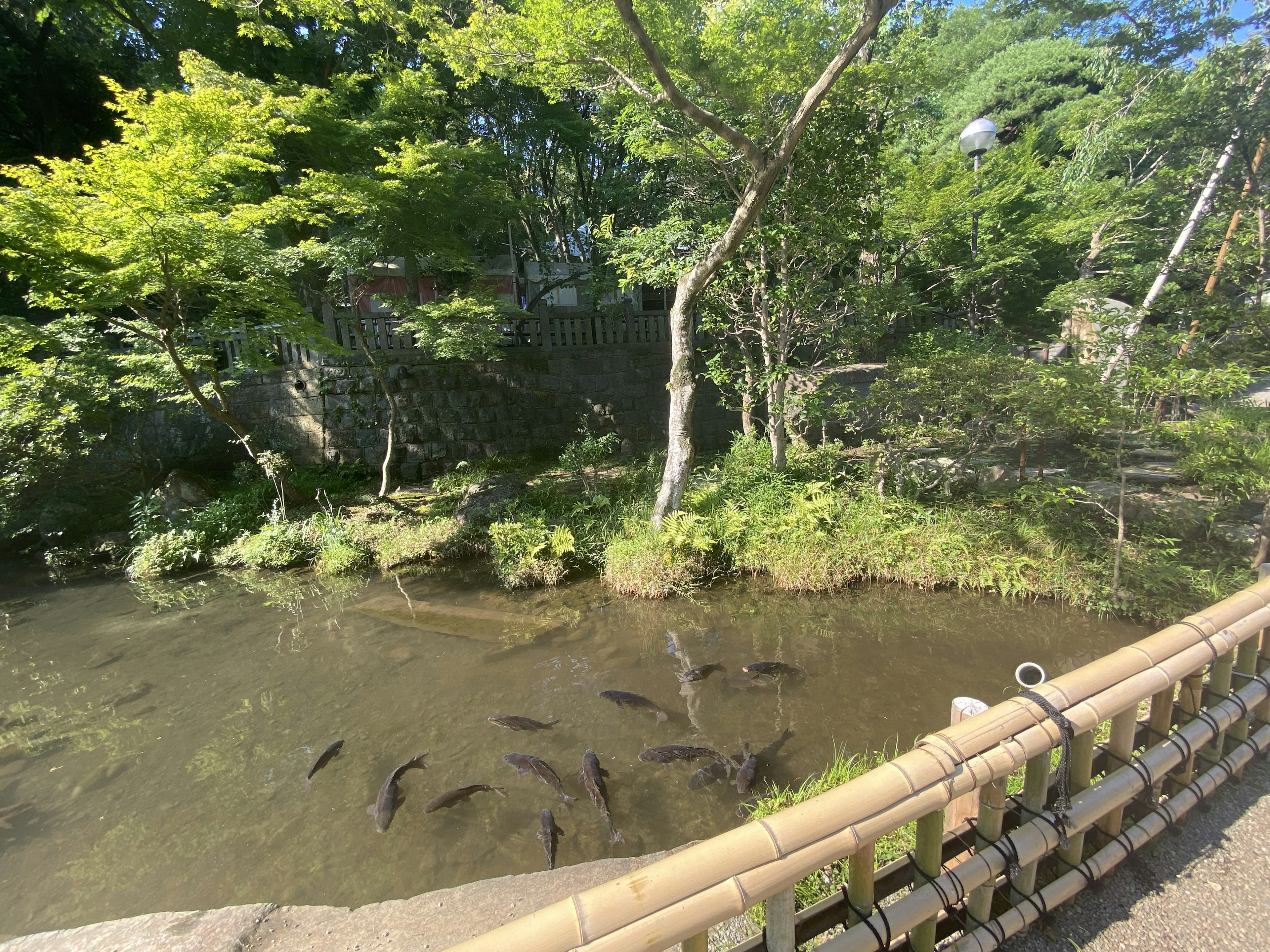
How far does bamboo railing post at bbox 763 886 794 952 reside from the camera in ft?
5.16

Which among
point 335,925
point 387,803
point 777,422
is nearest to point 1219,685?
point 335,925

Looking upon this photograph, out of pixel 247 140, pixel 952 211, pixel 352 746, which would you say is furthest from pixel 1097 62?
pixel 352 746

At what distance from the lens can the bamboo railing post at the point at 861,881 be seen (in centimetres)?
167

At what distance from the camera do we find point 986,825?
194cm

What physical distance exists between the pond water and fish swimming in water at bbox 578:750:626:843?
60 millimetres

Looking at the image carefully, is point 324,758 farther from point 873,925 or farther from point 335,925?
point 873,925

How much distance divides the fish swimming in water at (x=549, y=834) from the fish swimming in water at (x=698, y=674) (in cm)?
171

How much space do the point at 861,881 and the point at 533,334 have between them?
1099 cm

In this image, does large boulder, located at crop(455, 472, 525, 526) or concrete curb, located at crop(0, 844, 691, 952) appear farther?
large boulder, located at crop(455, 472, 525, 526)

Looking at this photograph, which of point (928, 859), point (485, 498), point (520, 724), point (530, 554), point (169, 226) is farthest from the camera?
point (485, 498)

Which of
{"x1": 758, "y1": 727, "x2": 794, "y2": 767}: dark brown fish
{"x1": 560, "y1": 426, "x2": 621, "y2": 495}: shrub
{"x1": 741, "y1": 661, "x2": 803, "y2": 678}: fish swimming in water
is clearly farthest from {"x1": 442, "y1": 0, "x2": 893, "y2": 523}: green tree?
{"x1": 758, "y1": 727, "x2": 794, "y2": 767}: dark brown fish

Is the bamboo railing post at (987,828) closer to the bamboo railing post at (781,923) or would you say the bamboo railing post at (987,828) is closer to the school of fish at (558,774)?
the bamboo railing post at (781,923)

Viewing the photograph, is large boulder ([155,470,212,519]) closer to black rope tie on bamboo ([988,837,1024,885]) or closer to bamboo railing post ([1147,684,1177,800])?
black rope tie on bamboo ([988,837,1024,885])

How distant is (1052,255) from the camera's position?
49.5 feet
